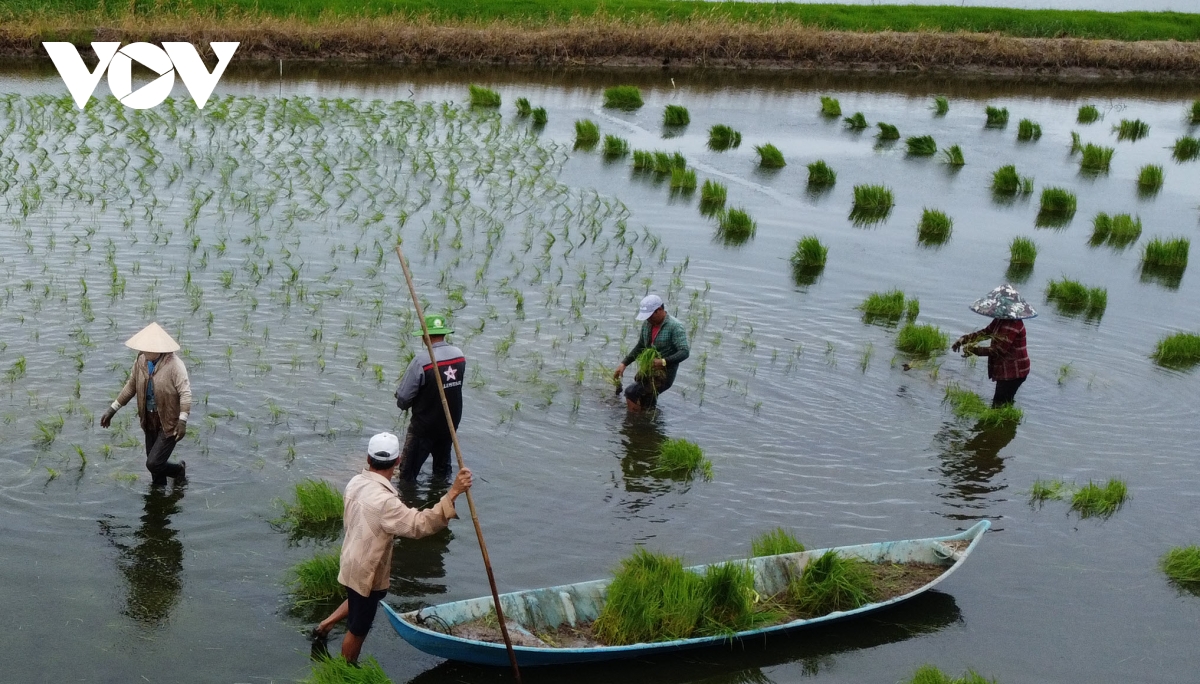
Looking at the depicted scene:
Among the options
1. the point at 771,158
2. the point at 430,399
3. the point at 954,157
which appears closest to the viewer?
the point at 430,399

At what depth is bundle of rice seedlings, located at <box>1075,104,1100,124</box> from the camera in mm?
32925

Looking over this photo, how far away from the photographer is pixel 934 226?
2030cm

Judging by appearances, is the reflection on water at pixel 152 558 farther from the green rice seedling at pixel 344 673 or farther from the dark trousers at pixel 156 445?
the green rice seedling at pixel 344 673

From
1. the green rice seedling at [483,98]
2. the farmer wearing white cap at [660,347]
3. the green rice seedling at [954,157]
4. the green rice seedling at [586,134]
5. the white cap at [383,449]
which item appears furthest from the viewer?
the green rice seedling at [483,98]

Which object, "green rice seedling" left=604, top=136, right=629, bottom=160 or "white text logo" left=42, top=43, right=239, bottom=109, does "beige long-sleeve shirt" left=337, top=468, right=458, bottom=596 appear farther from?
"white text logo" left=42, top=43, right=239, bottom=109

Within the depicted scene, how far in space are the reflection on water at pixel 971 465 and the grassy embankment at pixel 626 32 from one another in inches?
1116

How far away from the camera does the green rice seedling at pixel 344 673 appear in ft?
22.4

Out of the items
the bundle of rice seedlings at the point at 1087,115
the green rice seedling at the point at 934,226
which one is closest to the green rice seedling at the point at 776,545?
the green rice seedling at the point at 934,226

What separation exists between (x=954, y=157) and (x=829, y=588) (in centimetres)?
2038

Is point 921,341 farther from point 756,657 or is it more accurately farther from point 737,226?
point 756,657

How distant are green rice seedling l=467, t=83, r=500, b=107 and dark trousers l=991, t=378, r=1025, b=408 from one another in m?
19.2

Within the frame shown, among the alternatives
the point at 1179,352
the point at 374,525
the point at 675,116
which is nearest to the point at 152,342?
the point at 374,525

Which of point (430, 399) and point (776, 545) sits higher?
point (430, 399)

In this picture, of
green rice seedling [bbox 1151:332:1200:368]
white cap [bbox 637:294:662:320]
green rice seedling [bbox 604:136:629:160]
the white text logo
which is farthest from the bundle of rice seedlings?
white cap [bbox 637:294:662:320]
